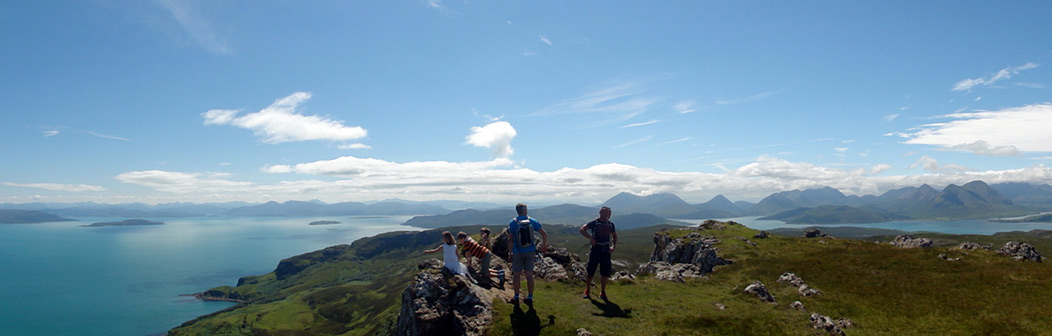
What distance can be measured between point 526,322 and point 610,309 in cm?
532

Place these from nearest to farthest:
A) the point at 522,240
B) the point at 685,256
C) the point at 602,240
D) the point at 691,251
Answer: the point at 522,240 → the point at 602,240 → the point at 691,251 → the point at 685,256

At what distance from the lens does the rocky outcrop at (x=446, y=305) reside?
61.1 feet

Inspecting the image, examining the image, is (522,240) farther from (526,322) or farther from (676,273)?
(676,273)

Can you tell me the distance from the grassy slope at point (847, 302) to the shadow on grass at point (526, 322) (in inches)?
1.8

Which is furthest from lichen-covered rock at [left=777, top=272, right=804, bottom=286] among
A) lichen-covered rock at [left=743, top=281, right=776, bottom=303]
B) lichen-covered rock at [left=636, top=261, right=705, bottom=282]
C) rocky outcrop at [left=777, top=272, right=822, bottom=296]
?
Result: lichen-covered rock at [left=636, top=261, right=705, bottom=282]

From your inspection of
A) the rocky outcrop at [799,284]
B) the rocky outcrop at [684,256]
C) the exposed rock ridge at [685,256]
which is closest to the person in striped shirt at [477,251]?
the exposed rock ridge at [685,256]

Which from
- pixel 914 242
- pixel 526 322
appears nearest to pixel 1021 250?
Answer: pixel 914 242

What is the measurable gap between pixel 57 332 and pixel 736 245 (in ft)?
895

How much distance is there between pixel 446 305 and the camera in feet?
64.3

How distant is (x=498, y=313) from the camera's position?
18672 mm

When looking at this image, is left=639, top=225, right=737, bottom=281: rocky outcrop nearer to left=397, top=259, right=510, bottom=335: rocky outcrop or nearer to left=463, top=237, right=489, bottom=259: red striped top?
left=463, top=237, right=489, bottom=259: red striped top

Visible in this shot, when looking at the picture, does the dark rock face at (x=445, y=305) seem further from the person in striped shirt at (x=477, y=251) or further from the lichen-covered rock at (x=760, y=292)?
the lichen-covered rock at (x=760, y=292)

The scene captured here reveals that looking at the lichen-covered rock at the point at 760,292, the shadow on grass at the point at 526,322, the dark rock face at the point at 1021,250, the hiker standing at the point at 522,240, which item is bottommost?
the lichen-covered rock at the point at 760,292

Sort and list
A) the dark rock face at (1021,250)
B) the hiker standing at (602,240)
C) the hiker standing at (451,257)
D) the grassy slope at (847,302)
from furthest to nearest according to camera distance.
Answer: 1. the dark rock face at (1021,250)
2. the hiker standing at (451,257)
3. the hiker standing at (602,240)
4. the grassy slope at (847,302)
